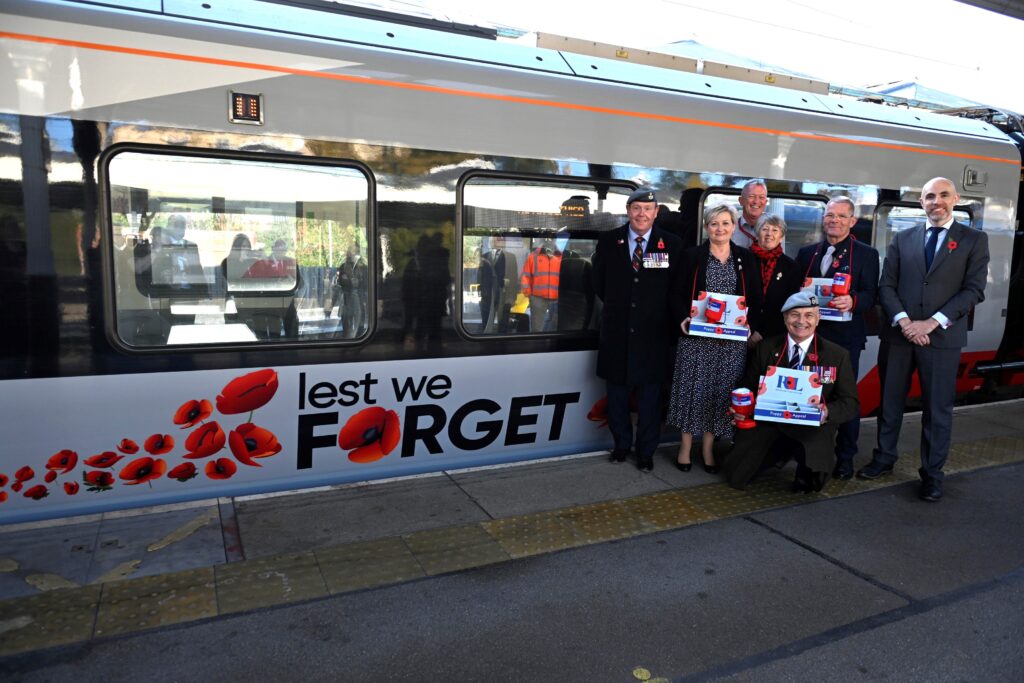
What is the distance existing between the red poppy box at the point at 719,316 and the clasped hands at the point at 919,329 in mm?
934

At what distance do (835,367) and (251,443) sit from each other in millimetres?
3331

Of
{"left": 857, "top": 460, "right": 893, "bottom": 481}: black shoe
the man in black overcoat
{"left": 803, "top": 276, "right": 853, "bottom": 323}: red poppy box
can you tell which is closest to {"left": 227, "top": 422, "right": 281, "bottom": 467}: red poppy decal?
the man in black overcoat

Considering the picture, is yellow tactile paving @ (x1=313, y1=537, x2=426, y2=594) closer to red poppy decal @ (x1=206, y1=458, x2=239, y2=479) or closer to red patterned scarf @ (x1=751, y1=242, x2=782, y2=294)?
red poppy decal @ (x1=206, y1=458, x2=239, y2=479)

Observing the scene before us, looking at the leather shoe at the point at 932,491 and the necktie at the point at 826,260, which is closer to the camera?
the leather shoe at the point at 932,491

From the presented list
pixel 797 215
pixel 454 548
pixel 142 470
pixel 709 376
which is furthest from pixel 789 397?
pixel 142 470

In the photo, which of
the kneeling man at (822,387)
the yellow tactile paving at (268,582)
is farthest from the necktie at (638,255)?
the yellow tactile paving at (268,582)

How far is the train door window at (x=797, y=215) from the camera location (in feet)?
17.2

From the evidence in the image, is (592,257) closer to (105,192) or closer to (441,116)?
(441,116)

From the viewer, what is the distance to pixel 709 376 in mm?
4469

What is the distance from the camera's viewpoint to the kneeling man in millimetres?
4148

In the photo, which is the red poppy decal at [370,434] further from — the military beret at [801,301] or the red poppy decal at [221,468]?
the military beret at [801,301]

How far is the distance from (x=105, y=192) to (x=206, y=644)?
2.08 meters

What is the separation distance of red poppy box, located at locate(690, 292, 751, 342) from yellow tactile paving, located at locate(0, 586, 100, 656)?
3392mm

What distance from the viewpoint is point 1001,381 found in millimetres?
7129
